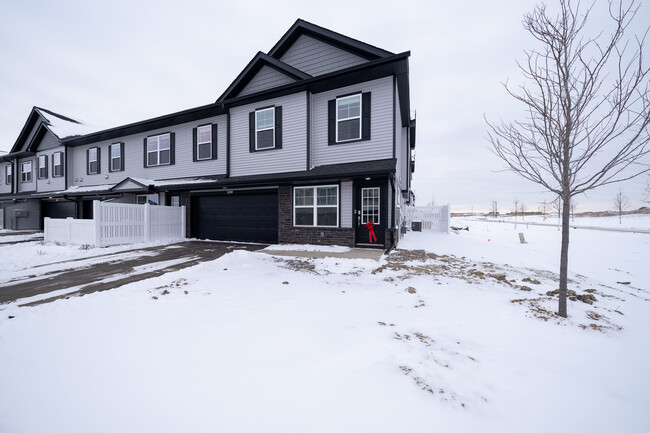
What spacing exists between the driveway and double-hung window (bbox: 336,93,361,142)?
6665 millimetres

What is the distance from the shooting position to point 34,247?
1012 centimetres

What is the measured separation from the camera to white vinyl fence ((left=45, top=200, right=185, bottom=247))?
33.9 ft

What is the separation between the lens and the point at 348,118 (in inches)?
393

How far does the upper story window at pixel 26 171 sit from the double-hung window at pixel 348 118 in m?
26.3

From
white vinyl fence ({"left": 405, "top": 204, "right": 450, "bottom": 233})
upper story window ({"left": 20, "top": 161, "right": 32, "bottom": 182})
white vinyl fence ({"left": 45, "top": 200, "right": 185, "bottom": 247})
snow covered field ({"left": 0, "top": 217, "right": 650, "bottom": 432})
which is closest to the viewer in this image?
snow covered field ({"left": 0, "top": 217, "right": 650, "bottom": 432})

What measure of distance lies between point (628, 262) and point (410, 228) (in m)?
12.7

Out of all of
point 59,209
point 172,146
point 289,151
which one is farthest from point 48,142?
point 289,151

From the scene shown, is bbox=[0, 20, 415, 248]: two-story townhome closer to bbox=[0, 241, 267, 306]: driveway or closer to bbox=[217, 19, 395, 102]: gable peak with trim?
bbox=[217, 19, 395, 102]: gable peak with trim

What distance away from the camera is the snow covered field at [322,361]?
2027 millimetres

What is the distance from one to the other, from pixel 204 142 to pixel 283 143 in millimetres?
5208

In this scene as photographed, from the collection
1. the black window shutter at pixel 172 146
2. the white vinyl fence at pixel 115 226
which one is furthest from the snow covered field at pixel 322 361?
the black window shutter at pixel 172 146

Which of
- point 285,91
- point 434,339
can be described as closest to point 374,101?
point 285,91

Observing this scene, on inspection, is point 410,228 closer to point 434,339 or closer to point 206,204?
point 206,204

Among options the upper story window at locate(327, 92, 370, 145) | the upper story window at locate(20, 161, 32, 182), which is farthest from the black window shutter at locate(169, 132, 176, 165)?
the upper story window at locate(20, 161, 32, 182)
